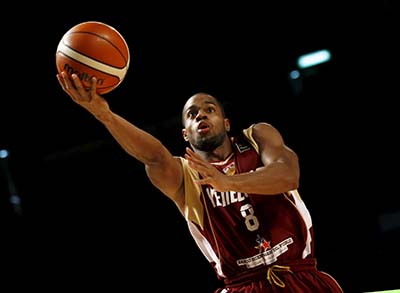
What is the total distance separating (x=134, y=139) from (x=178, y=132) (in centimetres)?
500

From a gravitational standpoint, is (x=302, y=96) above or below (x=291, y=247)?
above

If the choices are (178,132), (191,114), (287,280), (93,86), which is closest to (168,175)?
(191,114)

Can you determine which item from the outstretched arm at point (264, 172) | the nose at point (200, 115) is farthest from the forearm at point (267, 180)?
the nose at point (200, 115)

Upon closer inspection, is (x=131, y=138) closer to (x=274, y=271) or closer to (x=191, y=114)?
(x=191, y=114)

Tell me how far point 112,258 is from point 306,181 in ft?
8.63

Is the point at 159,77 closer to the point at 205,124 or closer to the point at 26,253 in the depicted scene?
the point at 26,253

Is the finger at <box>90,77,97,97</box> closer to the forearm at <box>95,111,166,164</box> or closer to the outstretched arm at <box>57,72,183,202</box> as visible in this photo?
the outstretched arm at <box>57,72,183,202</box>

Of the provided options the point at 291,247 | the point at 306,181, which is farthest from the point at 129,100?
the point at 291,247

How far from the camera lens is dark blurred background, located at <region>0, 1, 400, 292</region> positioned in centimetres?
681

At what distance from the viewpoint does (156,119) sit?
788 centimetres

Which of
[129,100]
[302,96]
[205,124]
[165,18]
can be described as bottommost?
[205,124]

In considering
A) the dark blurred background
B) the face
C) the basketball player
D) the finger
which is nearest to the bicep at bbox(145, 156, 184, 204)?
the basketball player

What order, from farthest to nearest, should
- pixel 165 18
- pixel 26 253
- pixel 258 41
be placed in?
pixel 26 253 < pixel 258 41 < pixel 165 18

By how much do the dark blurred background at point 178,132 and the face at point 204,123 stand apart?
127 inches
